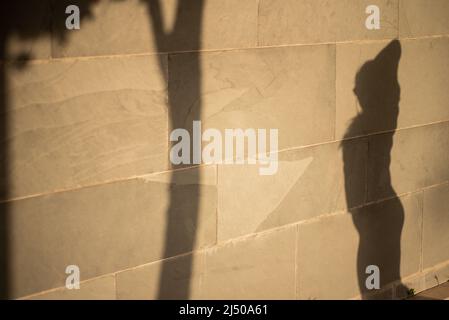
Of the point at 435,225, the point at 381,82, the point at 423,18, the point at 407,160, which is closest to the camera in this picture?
the point at 381,82

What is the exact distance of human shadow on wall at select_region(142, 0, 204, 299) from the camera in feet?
18.8

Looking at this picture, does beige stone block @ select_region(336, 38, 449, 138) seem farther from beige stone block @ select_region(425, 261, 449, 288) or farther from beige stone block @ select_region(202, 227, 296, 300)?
beige stone block @ select_region(425, 261, 449, 288)

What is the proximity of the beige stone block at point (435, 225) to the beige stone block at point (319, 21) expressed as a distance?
5.57 ft

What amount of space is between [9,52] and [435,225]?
15.7 ft

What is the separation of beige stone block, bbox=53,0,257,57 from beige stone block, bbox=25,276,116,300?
1456 millimetres

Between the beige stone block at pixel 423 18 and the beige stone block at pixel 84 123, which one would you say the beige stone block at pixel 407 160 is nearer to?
the beige stone block at pixel 423 18

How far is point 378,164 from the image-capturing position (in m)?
7.43

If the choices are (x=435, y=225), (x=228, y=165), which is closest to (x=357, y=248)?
(x=435, y=225)

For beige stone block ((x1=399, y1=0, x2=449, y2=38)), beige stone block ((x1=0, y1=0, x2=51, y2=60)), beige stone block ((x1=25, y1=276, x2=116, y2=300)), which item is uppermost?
beige stone block ((x1=399, y1=0, x2=449, y2=38))

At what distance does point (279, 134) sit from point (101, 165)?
1.58 m

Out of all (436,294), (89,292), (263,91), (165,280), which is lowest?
(89,292)

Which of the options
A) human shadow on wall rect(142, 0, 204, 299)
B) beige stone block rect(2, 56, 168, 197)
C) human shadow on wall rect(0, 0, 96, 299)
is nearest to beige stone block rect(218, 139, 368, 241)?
human shadow on wall rect(142, 0, 204, 299)

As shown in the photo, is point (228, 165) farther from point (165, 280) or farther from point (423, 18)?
point (423, 18)

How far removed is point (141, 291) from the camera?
5.83 meters
